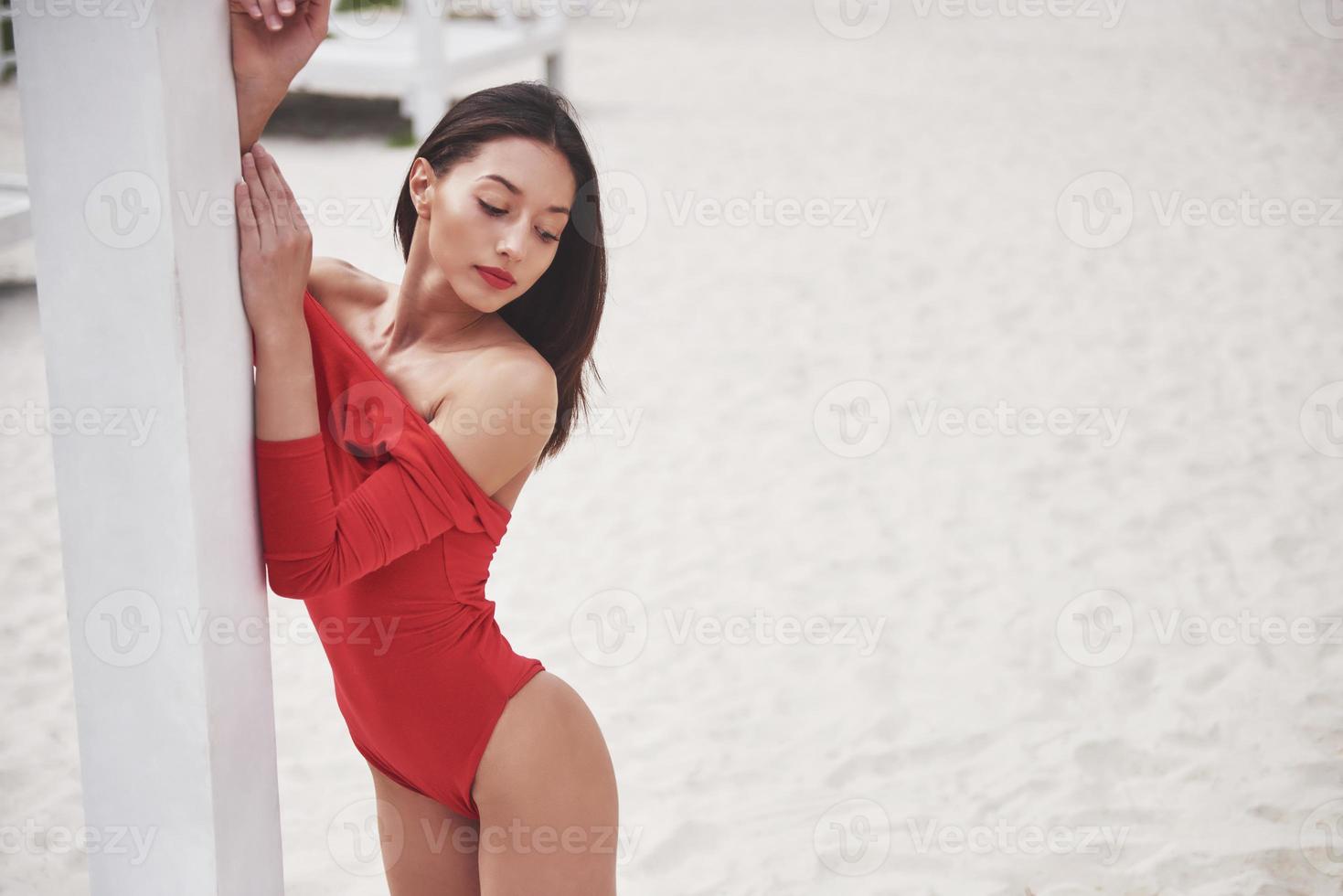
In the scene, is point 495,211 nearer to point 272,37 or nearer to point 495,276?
point 495,276

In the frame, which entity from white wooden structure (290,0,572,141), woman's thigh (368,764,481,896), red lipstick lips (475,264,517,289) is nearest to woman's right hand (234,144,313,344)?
red lipstick lips (475,264,517,289)

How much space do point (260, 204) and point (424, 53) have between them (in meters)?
6.79

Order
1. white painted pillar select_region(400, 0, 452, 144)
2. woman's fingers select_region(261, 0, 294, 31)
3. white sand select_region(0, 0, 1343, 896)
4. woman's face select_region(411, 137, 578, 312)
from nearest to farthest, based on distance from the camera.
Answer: woman's fingers select_region(261, 0, 294, 31) → woman's face select_region(411, 137, 578, 312) → white sand select_region(0, 0, 1343, 896) → white painted pillar select_region(400, 0, 452, 144)

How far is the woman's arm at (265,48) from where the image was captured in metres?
1.10

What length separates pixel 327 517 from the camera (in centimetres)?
117

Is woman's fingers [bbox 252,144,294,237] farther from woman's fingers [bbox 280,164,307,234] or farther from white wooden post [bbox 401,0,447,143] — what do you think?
white wooden post [bbox 401,0,447,143]

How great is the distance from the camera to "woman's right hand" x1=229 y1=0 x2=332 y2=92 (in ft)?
3.60

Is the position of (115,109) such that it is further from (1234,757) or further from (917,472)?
(917,472)

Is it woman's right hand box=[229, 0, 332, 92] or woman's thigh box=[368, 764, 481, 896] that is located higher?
woman's right hand box=[229, 0, 332, 92]

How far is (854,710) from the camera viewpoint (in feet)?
10.2

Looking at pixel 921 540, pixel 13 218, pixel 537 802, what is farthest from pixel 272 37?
pixel 13 218

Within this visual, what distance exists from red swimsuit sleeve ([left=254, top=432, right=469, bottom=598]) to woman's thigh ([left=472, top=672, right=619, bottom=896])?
0.25 meters

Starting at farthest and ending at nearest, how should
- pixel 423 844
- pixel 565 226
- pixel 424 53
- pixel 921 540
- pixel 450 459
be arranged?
pixel 424 53
pixel 921 540
pixel 423 844
pixel 565 226
pixel 450 459

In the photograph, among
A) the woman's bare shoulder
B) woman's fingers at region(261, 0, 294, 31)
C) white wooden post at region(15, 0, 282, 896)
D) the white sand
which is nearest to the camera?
white wooden post at region(15, 0, 282, 896)
